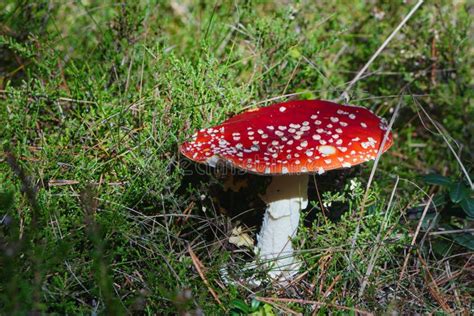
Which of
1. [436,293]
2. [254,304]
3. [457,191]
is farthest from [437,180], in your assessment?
[254,304]

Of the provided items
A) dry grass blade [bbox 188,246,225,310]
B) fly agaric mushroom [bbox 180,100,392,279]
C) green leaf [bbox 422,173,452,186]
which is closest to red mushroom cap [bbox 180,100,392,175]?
fly agaric mushroom [bbox 180,100,392,279]

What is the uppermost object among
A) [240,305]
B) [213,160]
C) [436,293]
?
[213,160]

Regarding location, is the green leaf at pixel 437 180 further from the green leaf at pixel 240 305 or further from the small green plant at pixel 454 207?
the green leaf at pixel 240 305

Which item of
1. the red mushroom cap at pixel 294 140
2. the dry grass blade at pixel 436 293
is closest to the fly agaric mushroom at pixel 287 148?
the red mushroom cap at pixel 294 140

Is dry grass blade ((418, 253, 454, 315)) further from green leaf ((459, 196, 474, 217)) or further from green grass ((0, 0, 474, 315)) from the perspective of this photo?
green leaf ((459, 196, 474, 217))

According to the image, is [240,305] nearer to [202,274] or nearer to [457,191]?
[202,274]

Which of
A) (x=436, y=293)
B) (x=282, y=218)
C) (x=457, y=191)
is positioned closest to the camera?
(x=436, y=293)

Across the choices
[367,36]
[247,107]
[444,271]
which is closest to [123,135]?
[247,107]
